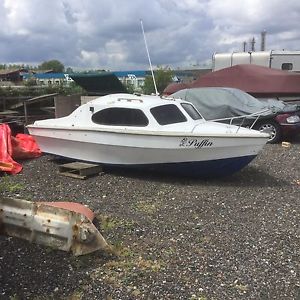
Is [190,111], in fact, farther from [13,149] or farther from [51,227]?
[51,227]

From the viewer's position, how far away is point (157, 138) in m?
8.99

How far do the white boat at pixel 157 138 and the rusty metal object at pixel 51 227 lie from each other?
3.87m

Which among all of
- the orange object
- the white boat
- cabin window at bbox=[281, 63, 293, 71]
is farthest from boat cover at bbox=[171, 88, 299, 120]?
cabin window at bbox=[281, 63, 293, 71]

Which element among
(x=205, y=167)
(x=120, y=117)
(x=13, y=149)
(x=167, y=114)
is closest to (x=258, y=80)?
(x=167, y=114)

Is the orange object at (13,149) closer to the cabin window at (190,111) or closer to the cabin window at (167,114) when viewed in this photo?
the cabin window at (167,114)

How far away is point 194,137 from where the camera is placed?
8766 millimetres

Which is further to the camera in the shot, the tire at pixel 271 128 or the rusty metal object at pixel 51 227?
the tire at pixel 271 128

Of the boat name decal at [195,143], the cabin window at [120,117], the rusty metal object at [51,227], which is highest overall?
the cabin window at [120,117]

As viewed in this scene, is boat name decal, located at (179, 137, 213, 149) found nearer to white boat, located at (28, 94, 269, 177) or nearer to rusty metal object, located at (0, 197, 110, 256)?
white boat, located at (28, 94, 269, 177)

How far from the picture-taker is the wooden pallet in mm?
9523

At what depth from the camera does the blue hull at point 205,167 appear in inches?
352

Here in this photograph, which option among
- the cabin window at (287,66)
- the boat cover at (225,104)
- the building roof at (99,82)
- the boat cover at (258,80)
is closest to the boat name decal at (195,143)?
the boat cover at (225,104)

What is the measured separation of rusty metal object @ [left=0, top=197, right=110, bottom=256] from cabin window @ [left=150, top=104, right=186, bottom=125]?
4119 millimetres

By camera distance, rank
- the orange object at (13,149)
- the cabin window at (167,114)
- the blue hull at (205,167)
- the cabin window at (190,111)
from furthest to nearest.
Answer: the orange object at (13,149) < the cabin window at (190,111) < the cabin window at (167,114) < the blue hull at (205,167)
